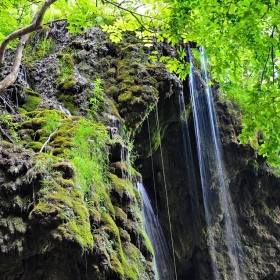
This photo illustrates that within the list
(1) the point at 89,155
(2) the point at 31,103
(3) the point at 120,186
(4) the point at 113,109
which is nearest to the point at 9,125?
(1) the point at 89,155

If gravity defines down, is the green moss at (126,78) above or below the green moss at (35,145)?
above

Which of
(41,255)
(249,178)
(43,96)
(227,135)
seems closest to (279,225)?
(249,178)

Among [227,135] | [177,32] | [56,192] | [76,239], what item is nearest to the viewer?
[76,239]

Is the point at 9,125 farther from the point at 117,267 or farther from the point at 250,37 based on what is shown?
the point at 250,37

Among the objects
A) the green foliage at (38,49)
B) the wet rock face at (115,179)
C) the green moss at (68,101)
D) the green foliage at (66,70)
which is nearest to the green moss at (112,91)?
the wet rock face at (115,179)

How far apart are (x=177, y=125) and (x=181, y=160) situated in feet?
4.63

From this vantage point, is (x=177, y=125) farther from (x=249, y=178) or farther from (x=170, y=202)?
(x=249, y=178)

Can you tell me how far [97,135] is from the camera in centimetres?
546

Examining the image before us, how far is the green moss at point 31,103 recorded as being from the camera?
259 inches

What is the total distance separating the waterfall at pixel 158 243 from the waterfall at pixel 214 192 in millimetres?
1976

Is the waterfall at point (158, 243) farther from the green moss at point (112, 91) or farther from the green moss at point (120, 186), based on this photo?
the green moss at point (120, 186)

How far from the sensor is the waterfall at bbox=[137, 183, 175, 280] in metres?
9.92

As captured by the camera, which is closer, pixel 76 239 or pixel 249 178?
pixel 76 239

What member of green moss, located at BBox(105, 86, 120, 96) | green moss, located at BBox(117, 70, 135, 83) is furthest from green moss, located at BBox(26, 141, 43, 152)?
green moss, located at BBox(117, 70, 135, 83)
